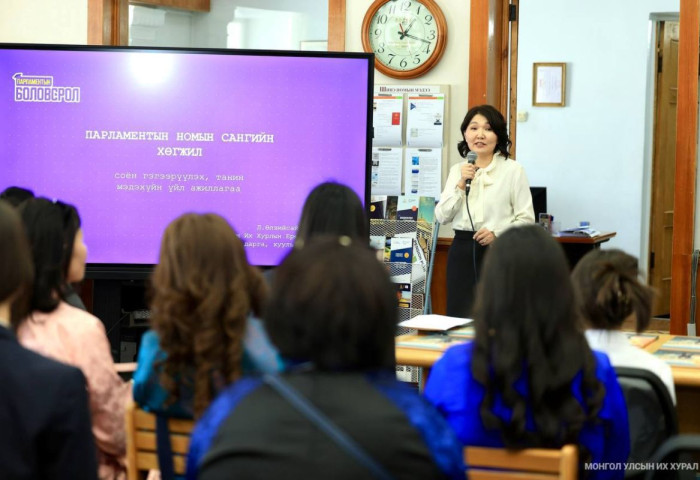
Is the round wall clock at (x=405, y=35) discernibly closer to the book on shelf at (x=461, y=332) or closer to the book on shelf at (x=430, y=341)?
the book on shelf at (x=461, y=332)

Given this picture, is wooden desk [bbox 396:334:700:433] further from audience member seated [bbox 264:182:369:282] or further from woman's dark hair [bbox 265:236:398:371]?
woman's dark hair [bbox 265:236:398:371]

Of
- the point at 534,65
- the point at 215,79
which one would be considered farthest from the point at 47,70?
the point at 534,65

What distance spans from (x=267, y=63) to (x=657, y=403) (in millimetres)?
3185

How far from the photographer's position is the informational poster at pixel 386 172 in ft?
18.1

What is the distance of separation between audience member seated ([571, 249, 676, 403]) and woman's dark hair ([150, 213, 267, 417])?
A: 0.91 metres

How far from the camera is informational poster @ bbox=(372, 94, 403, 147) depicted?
5.54 m

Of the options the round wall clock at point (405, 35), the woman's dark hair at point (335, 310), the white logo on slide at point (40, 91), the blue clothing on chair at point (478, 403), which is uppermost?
the round wall clock at point (405, 35)

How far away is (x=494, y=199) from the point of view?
15.6ft

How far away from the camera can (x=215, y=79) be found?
16.2 feet

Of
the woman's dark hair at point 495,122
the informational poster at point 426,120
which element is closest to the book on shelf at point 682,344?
the woman's dark hair at point 495,122

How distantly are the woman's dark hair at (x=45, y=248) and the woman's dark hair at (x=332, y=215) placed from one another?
67cm

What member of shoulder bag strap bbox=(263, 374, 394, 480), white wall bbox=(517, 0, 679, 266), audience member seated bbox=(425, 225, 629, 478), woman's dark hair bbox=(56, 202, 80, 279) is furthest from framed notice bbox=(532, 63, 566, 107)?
shoulder bag strap bbox=(263, 374, 394, 480)

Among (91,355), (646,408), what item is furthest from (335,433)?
(646,408)

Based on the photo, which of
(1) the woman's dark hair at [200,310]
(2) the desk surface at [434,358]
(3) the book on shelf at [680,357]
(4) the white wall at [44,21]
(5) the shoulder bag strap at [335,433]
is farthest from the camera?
(4) the white wall at [44,21]
